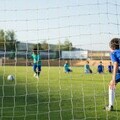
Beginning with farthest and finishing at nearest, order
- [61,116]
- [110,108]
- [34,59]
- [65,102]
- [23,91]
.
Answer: [34,59] → [23,91] → [65,102] → [110,108] → [61,116]

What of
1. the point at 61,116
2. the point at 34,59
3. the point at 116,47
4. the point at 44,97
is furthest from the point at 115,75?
the point at 34,59

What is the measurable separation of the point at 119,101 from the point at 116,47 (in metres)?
2.24

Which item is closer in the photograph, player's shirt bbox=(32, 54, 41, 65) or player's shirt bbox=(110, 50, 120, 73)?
player's shirt bbox=(110, 50, 120, 73)

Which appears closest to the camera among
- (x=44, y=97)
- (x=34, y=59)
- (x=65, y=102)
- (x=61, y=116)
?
(x=61, y=116)

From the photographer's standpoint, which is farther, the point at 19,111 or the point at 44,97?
the point at 44,97

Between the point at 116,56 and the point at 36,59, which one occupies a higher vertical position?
the point at 36,59

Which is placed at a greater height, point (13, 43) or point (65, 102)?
point (13, 43)

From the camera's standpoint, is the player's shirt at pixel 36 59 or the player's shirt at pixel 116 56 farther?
the player's shirt at pixel 36 59

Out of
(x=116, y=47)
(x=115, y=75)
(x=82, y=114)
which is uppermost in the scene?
(x=116, y=47)

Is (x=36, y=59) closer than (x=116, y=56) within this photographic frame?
No

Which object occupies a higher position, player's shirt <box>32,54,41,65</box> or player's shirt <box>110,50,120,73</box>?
player's shirt <box>32,54,41,65</box>

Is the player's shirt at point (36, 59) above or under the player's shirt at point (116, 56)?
above

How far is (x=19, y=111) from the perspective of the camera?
329 inches

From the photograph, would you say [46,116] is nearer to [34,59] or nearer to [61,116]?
[61,116]
